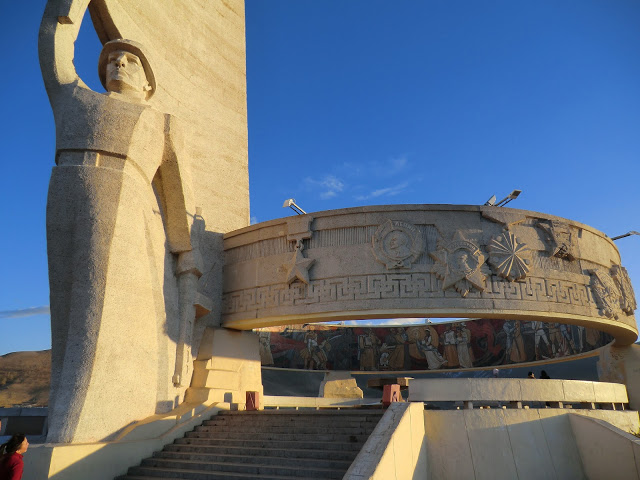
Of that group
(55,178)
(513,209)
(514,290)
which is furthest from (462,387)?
(55,178)

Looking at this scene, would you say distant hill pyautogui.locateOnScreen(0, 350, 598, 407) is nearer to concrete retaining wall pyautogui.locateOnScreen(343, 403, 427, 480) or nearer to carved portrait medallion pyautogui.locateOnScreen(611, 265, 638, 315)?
carved portrait medallion pyautogui.locateOnScreen(611, 265, 638, 315)

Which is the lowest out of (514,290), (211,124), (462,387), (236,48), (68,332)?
(462,387)

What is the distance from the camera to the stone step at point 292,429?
26.4 feet

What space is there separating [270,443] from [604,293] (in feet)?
27.0

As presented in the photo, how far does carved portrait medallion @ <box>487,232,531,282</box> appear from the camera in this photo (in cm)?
1032

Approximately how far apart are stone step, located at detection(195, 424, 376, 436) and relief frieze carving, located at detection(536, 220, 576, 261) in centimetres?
595

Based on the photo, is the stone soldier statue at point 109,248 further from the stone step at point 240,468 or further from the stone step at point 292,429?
the stone step at point 292,429

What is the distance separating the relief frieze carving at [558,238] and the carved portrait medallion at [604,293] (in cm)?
83

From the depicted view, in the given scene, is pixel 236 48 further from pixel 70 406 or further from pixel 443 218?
pixel 70 406

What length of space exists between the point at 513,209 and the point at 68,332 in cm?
910

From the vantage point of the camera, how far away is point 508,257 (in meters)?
10.4

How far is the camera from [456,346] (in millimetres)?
19109

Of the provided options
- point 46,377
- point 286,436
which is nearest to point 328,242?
point 286,436

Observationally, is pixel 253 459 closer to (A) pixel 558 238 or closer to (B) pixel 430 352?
(A) pixel 558 238
